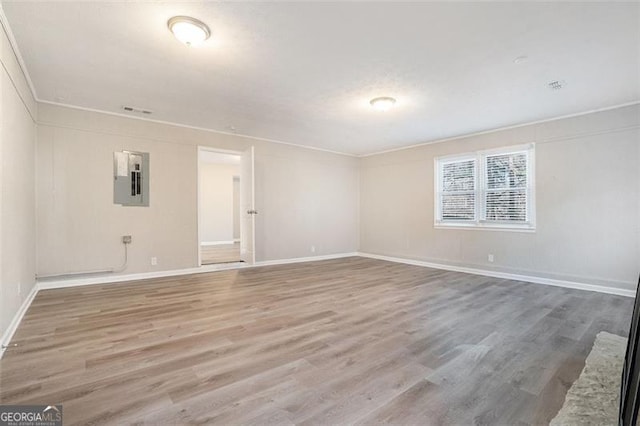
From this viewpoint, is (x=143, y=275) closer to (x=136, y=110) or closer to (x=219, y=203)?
(x=136, y=110)

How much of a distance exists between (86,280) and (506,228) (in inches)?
278

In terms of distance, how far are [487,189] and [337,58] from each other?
4121 mm

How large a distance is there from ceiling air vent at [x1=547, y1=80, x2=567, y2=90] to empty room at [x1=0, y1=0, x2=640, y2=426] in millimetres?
83

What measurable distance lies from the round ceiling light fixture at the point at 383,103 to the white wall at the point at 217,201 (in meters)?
7.12

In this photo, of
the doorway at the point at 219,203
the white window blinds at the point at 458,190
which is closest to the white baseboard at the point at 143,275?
the white window blinds at the point at 458,190

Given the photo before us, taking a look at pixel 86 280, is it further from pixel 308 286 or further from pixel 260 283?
pixel 308 286

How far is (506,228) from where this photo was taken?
5.26 metres

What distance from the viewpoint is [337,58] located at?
2975mm

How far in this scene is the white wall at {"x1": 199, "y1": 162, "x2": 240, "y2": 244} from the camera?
975 cm

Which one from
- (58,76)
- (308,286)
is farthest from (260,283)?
(58,76)

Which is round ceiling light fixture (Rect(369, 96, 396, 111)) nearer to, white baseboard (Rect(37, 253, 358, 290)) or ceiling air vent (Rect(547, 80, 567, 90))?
ceiling air vent (Rect(547, 80, 567, 90))

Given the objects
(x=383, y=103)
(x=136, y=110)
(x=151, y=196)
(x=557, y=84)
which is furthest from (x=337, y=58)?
(x=151, y=196)

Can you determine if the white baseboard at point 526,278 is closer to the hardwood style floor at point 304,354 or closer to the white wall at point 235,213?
the hardwood style floor at point 304,354

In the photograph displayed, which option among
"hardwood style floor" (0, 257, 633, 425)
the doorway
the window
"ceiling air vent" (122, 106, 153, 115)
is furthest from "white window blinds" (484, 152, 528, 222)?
the doorway
